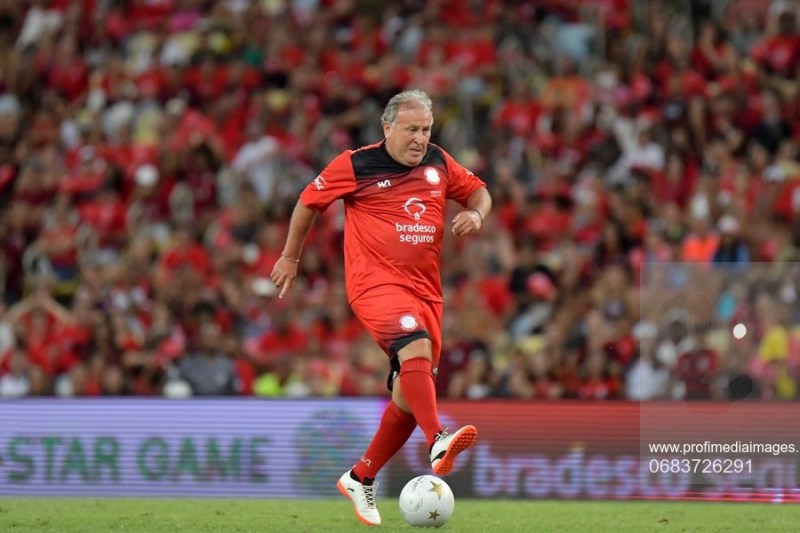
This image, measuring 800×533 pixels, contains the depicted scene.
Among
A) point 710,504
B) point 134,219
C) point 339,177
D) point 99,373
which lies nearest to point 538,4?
point 134,219

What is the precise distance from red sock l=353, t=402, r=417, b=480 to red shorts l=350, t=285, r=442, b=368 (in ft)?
1.27

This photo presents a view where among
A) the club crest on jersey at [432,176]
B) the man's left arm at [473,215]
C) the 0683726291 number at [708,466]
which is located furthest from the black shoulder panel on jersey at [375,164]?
the 0683726291 number at [708,466]

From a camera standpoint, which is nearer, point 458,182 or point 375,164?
point 375,164

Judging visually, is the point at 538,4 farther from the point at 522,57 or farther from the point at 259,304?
the point at 259,304

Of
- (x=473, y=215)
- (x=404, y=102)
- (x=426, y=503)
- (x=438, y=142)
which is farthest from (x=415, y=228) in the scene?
(x=438, y=142)

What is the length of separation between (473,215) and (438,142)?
359 inches

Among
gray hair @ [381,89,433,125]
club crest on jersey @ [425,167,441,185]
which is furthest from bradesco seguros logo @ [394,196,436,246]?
gray hair @ [381,89,433,125]

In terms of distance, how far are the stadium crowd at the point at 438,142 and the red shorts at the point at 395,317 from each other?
13.4ft

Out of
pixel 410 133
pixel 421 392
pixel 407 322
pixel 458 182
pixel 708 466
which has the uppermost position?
pixel 410 133

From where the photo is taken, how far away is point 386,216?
30.6 feet

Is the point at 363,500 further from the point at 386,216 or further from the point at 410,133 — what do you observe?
the point at 410,133

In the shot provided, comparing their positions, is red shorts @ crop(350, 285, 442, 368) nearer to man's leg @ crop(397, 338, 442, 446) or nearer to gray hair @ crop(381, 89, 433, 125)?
man's leg @ crop(397, 338, 442, 446)

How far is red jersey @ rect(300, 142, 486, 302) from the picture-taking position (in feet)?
30.5

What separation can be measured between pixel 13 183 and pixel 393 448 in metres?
10.4
